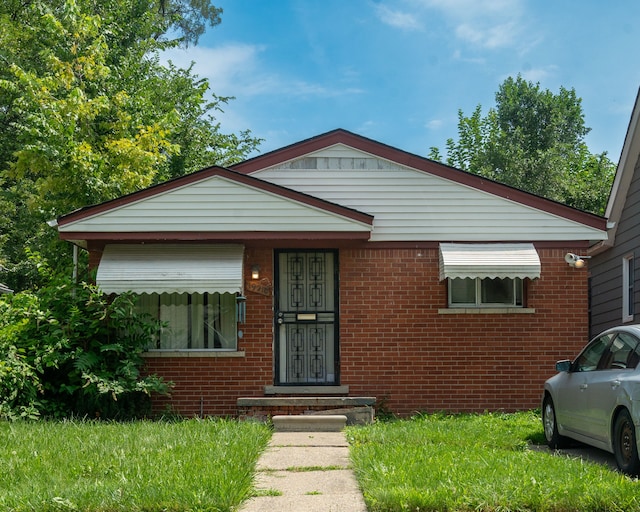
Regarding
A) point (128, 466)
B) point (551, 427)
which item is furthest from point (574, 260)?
point (128, 466)

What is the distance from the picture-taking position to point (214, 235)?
13125mm

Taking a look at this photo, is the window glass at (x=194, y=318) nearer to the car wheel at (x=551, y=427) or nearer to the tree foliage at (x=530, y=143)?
the car wheel at (x=551, y=427)

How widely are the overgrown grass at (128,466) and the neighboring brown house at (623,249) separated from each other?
8.85m

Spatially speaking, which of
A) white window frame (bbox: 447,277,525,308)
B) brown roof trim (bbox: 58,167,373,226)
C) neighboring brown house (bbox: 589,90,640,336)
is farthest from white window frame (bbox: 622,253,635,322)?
brown roof trim (bbox: 58,167,373,226)

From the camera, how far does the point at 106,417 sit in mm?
12789

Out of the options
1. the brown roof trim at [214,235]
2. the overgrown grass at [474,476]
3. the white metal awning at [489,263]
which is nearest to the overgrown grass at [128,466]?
the overgrown grass at [474,476]

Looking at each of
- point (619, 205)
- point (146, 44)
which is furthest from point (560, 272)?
point (146, 44)

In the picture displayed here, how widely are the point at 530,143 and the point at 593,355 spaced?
105 feet

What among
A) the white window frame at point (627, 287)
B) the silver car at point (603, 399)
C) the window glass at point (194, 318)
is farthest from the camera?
the white window frame at point (627, 287)

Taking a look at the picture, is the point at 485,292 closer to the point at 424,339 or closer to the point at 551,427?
the point at 424,339

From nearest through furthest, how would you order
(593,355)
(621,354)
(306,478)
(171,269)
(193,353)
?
(306,478), (621,354), (593,355), (171,269), (193,353)

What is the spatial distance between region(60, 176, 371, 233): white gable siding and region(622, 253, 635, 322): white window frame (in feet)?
21.9

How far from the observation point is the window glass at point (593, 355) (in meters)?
9.64

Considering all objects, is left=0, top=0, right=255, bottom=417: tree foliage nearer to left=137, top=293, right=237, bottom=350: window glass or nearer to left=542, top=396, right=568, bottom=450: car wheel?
left=137, top=293, right=237, bottom=350: window glass
